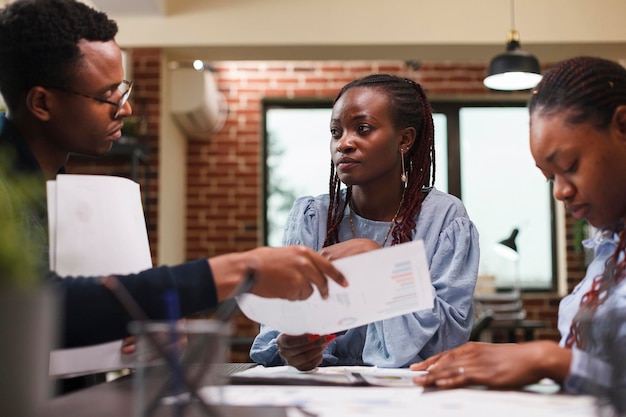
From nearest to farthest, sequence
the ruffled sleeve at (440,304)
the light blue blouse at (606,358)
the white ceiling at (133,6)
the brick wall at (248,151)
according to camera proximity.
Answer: the light blue blouse at (606,358), the ruffled sleeve at (440,304), the white ceiling at (133,6), the brick wall at (248,151)

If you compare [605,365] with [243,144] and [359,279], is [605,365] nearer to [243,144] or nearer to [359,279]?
[359,279]

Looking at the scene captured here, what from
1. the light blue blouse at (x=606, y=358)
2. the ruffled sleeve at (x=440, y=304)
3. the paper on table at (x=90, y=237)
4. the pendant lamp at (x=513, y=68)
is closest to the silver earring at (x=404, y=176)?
the ruffled sleeve at (x=440, y=304)

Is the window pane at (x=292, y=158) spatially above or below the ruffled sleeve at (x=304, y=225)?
above

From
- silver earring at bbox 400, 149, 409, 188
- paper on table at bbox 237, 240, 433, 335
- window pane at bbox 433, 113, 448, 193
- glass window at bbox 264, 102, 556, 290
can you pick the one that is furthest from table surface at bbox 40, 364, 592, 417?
window pane at bbox 433, 113, 448, 193

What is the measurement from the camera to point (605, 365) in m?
0.69

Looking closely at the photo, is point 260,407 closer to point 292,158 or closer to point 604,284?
point 604,284

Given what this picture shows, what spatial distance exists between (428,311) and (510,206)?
16.3 feet

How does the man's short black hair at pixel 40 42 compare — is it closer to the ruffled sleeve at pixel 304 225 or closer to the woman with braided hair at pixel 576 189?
the ruffled sleeve at pixel 304 225

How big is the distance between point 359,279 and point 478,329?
324 centimetres

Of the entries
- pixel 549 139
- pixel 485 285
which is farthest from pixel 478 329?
pixel 549 139

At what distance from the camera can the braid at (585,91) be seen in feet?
3.62

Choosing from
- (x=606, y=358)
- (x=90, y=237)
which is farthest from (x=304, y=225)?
(x=606, y=358)

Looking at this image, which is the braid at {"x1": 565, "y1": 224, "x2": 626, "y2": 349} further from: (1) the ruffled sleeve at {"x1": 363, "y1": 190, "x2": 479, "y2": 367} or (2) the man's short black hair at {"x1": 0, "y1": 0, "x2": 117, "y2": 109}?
(2) the man's short black hair at {"x1": 0, "y1": 0, "x2": 117, "y2": 109}

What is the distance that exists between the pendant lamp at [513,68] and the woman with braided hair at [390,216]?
2132mm
